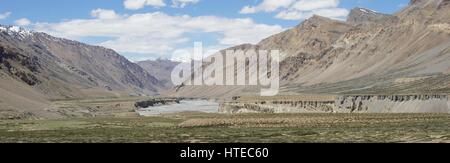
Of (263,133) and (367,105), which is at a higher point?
(263,133)

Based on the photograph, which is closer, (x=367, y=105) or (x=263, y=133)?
(x=263, y=133)

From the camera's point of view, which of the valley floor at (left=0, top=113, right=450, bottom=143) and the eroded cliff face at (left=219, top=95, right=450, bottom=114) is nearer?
the valley floor at (left=0, top=113, right=450, bottom=143)

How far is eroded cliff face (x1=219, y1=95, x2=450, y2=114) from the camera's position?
89.8 metres

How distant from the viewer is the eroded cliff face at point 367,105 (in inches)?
3536

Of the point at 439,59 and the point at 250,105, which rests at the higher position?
the point at 439,59

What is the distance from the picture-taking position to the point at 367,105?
106m

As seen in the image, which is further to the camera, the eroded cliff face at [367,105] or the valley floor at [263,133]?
the eroded cliff face at [367,105]

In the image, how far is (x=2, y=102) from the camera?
478 feet

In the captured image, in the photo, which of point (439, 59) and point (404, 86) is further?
point (439, 59)
